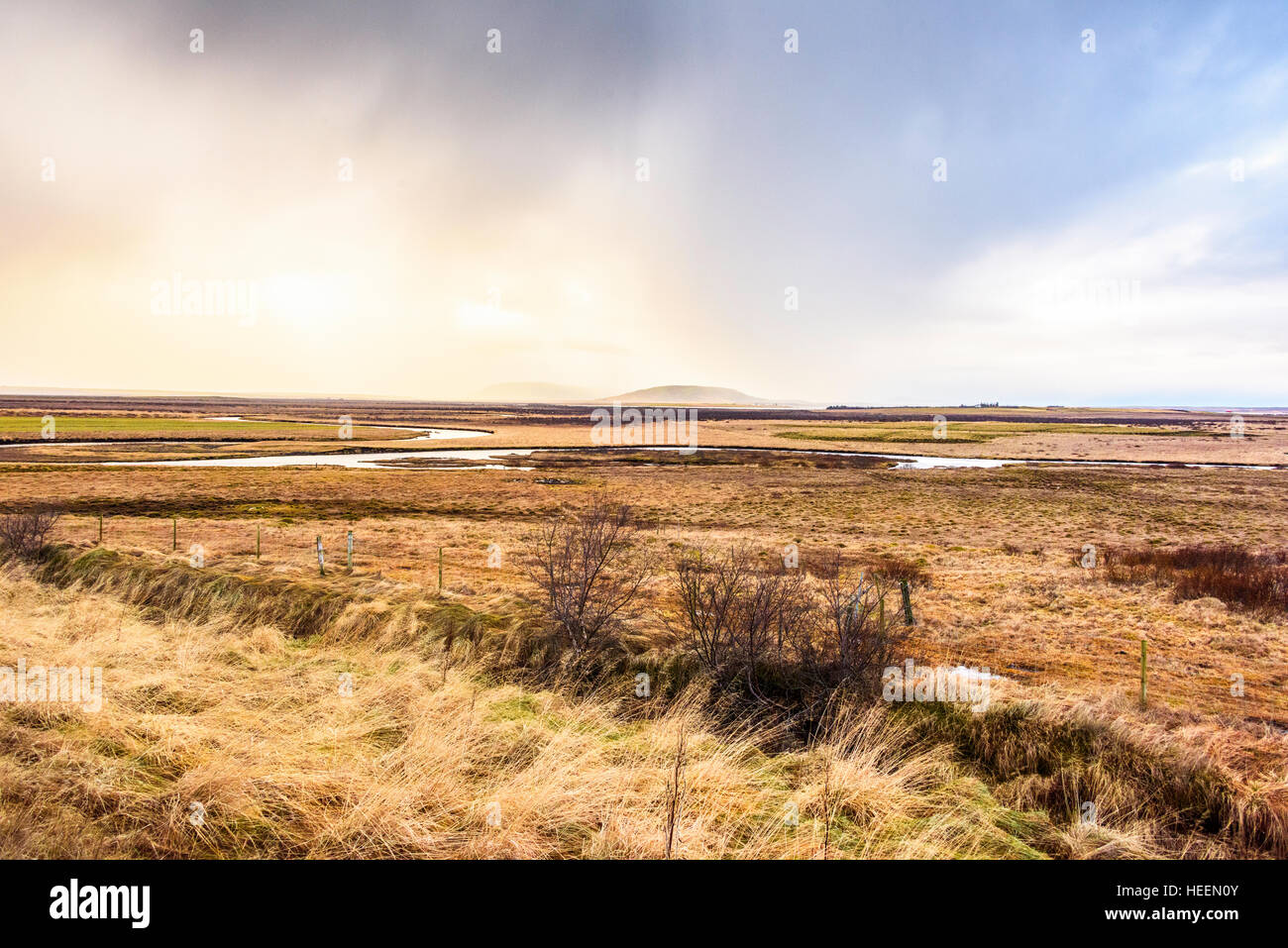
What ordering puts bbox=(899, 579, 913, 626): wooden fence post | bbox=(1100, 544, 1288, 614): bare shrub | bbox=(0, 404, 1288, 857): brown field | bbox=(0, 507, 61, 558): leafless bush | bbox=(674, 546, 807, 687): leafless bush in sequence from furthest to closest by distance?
1. bbox=(1100, 544, 1288, 614): bare shrub
2. bbox=(0, 507, 61, 558): leafless bush
3. bbox=(899, 579, 913, 626): wooden fence post
4. bbox=(674, 546, 807, 687): leafless bush
5. bbox=(0, 404, 1288, 857): brown field

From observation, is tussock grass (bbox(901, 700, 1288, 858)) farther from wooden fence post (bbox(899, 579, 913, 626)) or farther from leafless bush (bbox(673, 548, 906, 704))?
wooden fence post (bbox(899, 579, 913, 626))

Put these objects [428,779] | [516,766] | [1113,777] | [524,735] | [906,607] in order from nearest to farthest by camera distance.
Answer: [428,779], [516,766], [524,735], [1113,777], [906,607]

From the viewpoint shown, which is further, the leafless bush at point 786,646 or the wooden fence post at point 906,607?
the wooden fence post at point 906,607

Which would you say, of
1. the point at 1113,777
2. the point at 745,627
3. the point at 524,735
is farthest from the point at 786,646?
the point at 524,735

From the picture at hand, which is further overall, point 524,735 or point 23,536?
point 23,536

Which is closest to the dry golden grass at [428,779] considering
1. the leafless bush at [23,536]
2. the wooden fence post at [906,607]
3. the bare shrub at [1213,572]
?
the wooden fence post at [906,607]

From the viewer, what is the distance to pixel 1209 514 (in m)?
32.8

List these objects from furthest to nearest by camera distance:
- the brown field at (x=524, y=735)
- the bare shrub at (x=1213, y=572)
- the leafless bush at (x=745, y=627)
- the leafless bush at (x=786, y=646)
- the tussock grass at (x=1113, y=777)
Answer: the bare shrub at (x=1213, y=572)
the leafless bush at (x=745, y=627)
the leafless bush at (x=786, y=646)
the tussock grass at (x=1113, y=777)
the brown field at (x=524, y=735)

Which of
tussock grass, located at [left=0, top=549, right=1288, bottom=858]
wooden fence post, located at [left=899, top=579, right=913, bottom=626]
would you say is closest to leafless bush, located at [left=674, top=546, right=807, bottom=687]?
tussock grass, located at [left=0, top=549, right=1288, bottom=858]

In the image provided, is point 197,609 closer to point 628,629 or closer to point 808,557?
point 628,629

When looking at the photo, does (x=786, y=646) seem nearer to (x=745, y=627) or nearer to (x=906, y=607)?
(x=745, y=627)

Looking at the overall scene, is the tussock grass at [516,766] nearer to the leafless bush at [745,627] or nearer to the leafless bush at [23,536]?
the leafless bush at [745,627]
